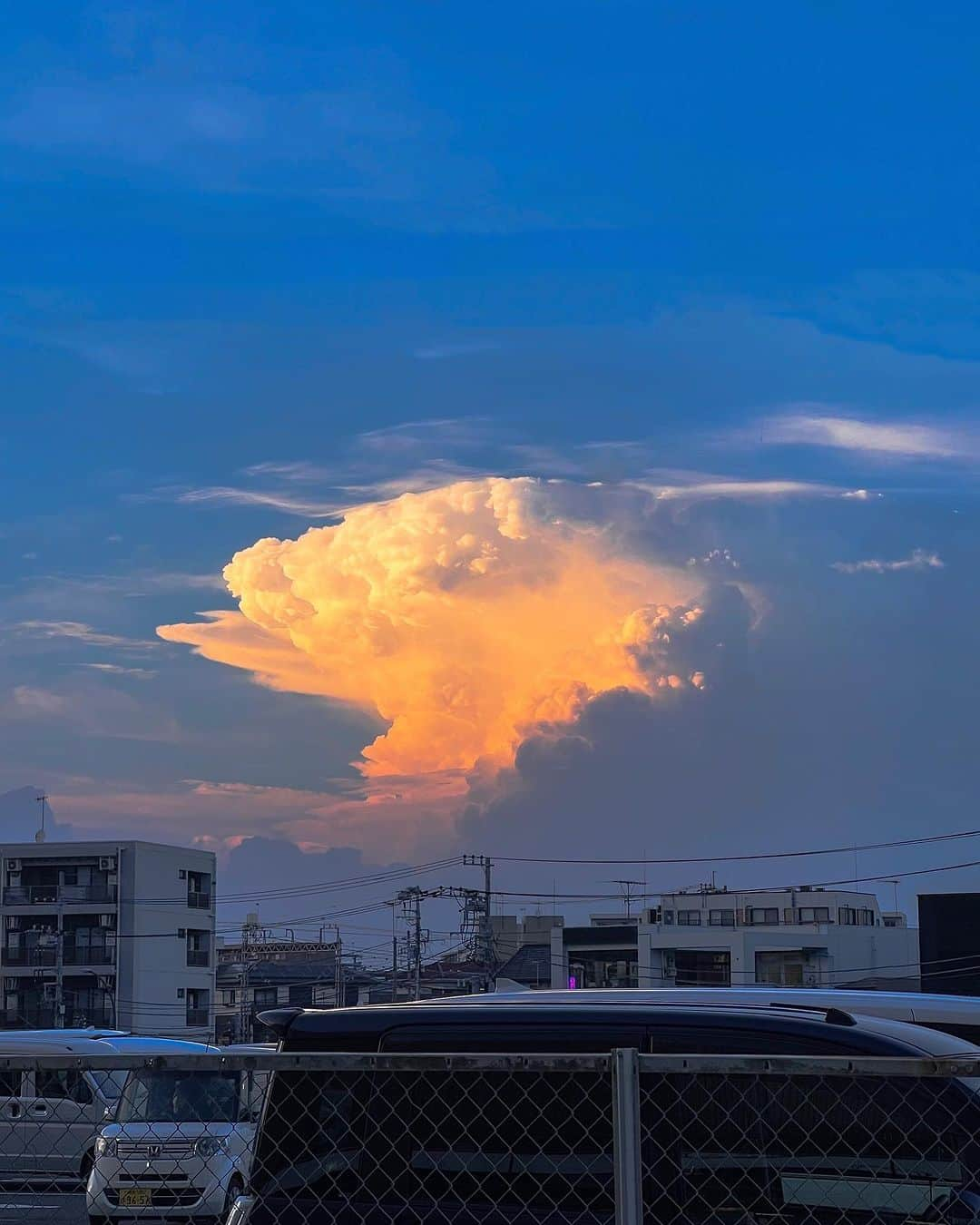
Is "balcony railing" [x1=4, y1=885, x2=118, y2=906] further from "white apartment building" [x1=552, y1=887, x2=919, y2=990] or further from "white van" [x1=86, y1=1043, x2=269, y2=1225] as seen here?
"white van" [x1=86, y1=1043, x2=269, y2=1225]

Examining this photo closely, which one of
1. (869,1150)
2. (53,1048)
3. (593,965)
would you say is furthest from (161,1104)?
(593,965)

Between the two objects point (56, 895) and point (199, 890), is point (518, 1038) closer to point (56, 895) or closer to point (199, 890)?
point (56, 895)

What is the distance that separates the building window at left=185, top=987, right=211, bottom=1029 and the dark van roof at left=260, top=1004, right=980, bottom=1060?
237 feet

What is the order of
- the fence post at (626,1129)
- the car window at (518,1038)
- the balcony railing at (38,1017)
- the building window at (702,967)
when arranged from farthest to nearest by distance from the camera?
the building window at (702,967)
the balcony railing at (38,1017)
the car window at (518,1038)
the fence post at (626,1129)

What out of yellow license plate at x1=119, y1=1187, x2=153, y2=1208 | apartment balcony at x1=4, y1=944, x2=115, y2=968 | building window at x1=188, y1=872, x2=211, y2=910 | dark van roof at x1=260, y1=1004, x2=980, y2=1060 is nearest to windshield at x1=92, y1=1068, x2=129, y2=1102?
yellow license plate at x1=119, y1=1187, x2=153, y2=1208

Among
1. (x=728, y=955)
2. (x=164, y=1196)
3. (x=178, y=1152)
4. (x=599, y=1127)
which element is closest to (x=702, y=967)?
(x=728, y=955)

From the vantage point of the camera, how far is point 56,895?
231 ft

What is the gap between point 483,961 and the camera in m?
74.1

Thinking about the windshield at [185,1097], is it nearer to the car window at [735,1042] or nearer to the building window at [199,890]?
the car window at [735,1042]

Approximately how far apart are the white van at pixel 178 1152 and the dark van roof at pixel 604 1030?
4.64m

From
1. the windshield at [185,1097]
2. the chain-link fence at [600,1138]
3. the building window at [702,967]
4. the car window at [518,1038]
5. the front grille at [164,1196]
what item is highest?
the car window at [518,1038]

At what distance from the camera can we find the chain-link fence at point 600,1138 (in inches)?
161

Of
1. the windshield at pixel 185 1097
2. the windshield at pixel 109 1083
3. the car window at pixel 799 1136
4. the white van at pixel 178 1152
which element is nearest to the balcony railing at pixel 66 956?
the windshield at pixel 109 1083

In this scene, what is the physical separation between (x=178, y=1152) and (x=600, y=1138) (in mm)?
8668
